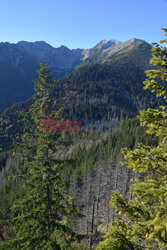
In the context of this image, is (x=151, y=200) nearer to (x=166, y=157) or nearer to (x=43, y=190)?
(x=166, y=157)

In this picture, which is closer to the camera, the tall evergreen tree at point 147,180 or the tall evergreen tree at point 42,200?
the tall evergreen tree at point 147,180

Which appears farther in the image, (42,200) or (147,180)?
(42,200)

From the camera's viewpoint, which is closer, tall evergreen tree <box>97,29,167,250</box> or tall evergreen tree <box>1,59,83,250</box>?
tall evergreen tree <box>97,29,167,250</box>

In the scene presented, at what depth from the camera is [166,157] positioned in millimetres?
5910

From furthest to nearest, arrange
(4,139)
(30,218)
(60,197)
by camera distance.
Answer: (4,139) < (60,197) < (30,218)

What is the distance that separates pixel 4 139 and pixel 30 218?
203933mm

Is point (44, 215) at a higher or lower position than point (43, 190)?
lower

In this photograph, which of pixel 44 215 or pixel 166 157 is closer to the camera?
pixel 166 157

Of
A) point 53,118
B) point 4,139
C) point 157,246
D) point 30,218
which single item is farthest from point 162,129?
point 4,139

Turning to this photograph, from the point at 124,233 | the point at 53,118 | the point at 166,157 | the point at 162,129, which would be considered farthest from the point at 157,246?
the point at 53,118

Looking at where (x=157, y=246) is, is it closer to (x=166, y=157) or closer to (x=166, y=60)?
(x=166, y=157)

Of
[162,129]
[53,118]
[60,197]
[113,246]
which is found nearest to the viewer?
[113,246]

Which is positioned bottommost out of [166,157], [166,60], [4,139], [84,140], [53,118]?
[4,139]

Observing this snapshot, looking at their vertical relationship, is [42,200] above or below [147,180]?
below
